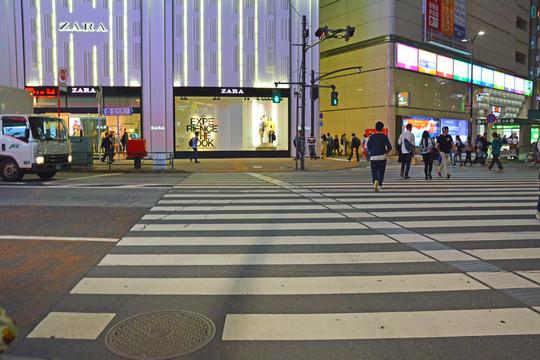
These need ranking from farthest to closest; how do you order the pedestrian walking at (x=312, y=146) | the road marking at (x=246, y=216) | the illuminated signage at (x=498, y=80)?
the illuminated signage at (x=498, y=80)
the pedestrian walking at (x=312, y=146)
the road marking at (x=246, y=216)

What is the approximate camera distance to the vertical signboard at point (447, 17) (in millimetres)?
41338

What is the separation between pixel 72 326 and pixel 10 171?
14.4 m

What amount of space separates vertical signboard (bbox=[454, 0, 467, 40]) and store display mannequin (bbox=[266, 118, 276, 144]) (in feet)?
77.3

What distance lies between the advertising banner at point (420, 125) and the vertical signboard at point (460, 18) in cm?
944

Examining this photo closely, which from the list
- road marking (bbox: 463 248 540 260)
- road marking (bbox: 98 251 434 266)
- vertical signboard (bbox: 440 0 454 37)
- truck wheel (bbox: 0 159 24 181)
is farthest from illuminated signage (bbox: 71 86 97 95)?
vertical signboard (bbox: 440 0 454 37)

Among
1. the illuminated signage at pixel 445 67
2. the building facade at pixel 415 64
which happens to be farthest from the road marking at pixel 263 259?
the illuminated signage at pixel 445 67

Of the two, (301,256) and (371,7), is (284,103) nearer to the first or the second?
(371,7)

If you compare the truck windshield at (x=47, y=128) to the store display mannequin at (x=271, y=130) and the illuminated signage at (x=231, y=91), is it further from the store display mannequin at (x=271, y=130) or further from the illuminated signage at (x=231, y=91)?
the store display mannequin at (x=271, y=130)

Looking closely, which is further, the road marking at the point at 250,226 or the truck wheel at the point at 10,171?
the truck wheel at the point at 10,171

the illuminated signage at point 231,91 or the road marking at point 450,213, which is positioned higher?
the illuminated signage at point 231,91

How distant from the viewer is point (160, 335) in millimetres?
3350

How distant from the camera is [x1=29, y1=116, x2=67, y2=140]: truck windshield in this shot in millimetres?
15510

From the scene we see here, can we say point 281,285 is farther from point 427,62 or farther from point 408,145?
point 427,62

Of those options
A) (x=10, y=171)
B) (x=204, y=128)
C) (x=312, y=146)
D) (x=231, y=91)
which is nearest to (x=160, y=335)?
(x=10, y=171)
